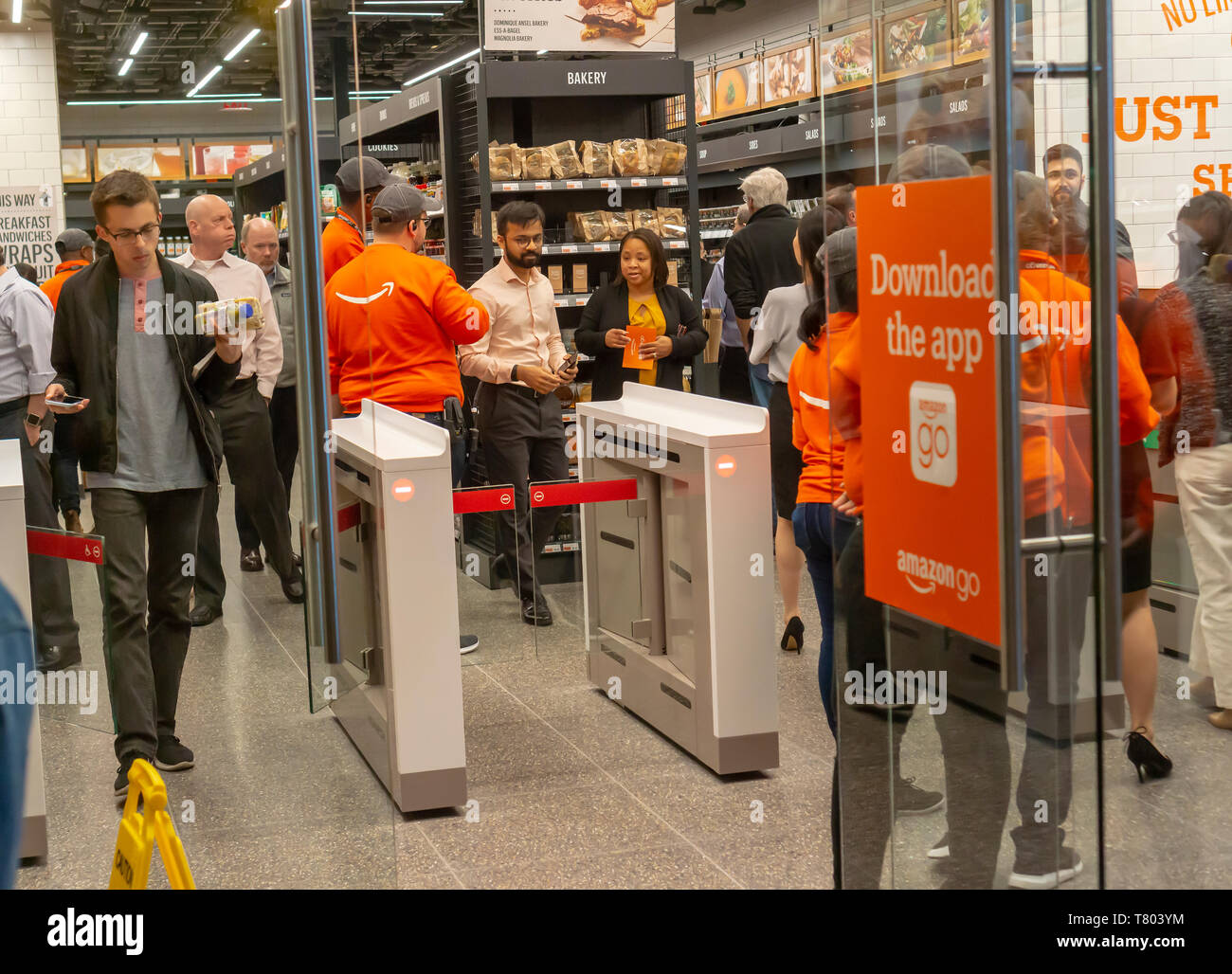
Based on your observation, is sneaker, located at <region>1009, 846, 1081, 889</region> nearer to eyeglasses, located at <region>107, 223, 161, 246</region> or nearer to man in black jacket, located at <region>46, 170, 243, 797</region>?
man in black jacket, located at <region>46, 170, 243, 797</region>

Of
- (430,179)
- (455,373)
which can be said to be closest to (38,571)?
(455,373)

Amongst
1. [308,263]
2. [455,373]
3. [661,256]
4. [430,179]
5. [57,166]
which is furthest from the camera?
[430,179]

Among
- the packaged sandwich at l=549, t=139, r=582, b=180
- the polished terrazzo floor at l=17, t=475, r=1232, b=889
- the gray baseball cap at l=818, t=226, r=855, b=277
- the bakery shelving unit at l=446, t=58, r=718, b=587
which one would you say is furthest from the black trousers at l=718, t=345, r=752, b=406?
the gray baseball cap at l=818, t=226, r=855, b=277

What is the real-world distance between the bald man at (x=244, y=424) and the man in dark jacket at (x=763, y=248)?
3.43m

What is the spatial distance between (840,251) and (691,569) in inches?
75.5

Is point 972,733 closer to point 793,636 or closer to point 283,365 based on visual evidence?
point 283,365

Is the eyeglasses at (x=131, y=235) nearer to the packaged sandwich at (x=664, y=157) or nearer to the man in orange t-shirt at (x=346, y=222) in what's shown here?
the man in orange t-shirt at (x=346, y=222)

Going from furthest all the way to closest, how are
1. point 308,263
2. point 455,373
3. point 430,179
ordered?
point 430,179 < point 455,373 < point 308,263

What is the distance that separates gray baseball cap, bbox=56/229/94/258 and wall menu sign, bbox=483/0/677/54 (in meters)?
4.14

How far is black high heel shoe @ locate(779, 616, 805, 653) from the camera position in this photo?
5227 mm

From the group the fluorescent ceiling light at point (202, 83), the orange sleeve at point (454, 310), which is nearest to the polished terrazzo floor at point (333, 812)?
the fluorescent ceiling light at point (202, 83)
